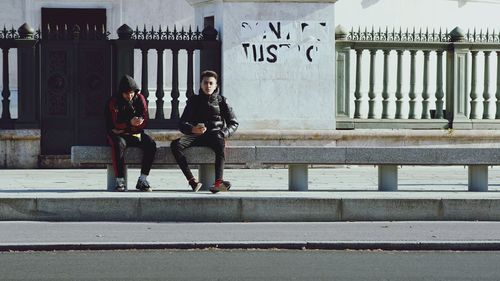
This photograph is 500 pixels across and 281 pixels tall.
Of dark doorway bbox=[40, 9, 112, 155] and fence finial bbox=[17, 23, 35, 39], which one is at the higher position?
fence finial bbox=[17, 23, 35, 39]

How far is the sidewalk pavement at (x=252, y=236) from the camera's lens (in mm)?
13539

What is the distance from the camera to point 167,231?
14.6 m

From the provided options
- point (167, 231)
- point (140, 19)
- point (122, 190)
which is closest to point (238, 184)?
point (122, 190)

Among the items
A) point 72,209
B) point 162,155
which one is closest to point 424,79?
point 162,155

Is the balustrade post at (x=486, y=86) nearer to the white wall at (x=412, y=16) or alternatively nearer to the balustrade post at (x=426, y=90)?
the balustrade post at (x=426, y=90)

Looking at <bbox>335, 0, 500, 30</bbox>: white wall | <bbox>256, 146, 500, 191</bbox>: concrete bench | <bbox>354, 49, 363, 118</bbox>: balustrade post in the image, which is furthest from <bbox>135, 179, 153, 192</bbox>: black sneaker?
<bbox>335, 0, 500, 30</bbox>: white wall

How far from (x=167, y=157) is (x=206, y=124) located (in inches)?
22.0

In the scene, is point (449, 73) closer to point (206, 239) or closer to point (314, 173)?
point (314, 173)

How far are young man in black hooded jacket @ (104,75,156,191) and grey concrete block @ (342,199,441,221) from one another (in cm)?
223

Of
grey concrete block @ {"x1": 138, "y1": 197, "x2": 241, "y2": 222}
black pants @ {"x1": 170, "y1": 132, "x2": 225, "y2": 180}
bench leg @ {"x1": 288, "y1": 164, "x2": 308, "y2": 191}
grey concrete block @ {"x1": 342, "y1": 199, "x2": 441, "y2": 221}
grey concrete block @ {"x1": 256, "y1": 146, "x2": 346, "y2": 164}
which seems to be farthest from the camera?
bench leg @ {"x1": 288, "y1": 164, "x2": 308, "y2": 191}

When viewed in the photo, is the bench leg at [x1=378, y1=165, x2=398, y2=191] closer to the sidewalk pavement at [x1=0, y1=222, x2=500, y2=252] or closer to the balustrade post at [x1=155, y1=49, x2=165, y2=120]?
the sidewalk pavement at [x1=0, y1=222, x2=500, y2=252]

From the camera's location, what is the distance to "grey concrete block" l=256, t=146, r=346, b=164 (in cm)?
1641

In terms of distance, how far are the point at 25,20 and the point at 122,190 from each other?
11.9 meters

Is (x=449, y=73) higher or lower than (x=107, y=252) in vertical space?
higher
